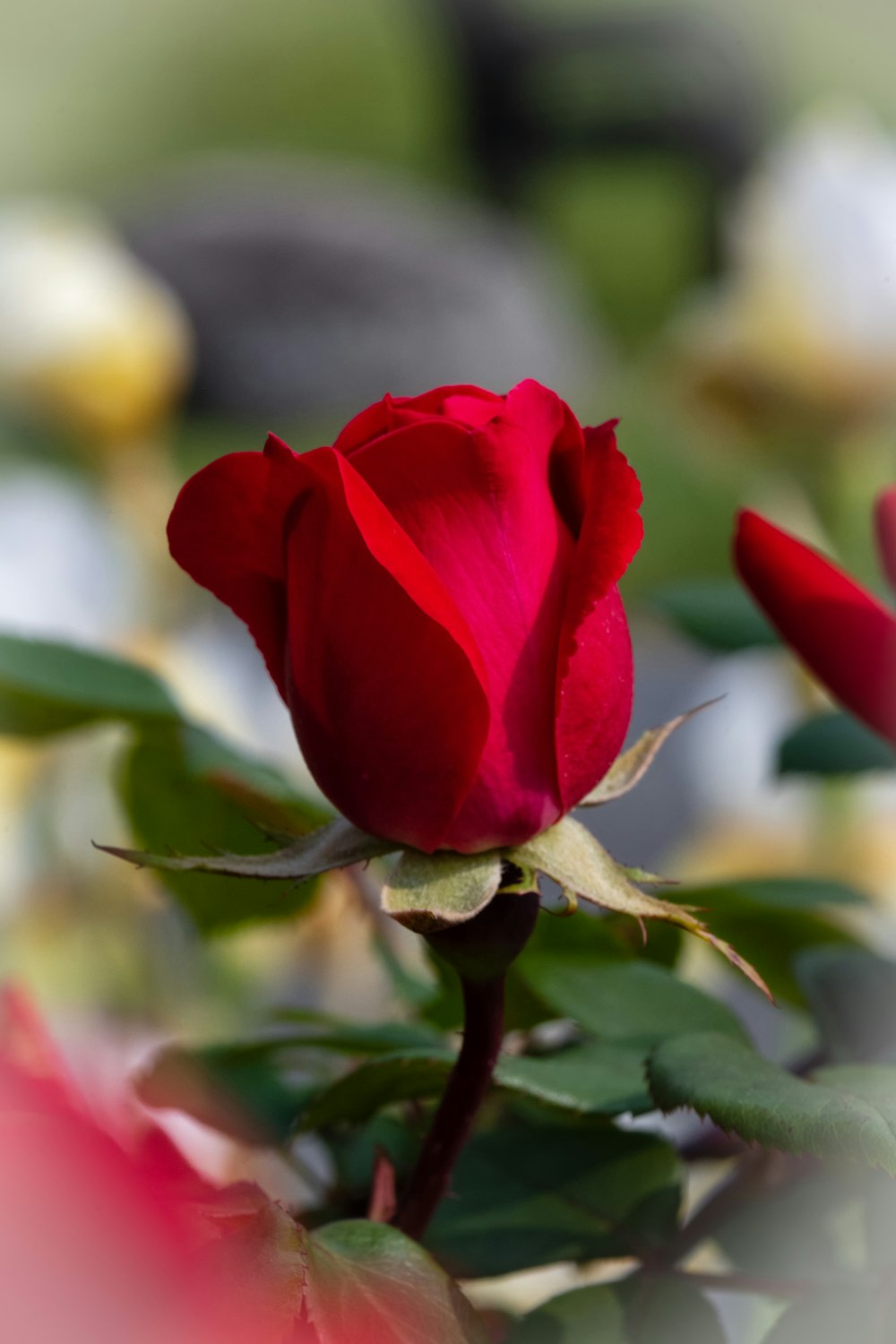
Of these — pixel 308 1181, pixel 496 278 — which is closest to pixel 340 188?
pixel 496 278

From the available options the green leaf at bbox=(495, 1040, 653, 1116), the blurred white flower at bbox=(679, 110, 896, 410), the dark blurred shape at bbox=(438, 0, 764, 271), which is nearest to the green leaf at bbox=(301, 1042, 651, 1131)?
the green leaf at bbox=(495, 1040, 653, 1116)

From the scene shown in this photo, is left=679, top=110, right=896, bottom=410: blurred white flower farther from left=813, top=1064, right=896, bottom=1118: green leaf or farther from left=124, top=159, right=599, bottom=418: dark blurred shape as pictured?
left=124, top=159, right=599, bottom=418: dark blurred shape

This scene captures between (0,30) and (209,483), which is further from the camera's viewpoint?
(0,30)

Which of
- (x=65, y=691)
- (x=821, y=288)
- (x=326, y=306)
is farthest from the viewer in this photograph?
(x=326, y=306)

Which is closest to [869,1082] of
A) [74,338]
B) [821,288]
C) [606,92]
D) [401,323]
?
[821,288]

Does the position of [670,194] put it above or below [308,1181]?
below

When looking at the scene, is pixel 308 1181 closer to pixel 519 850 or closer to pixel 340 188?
pixel 519 850

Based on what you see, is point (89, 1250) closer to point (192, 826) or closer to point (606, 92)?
point (192, 826)
